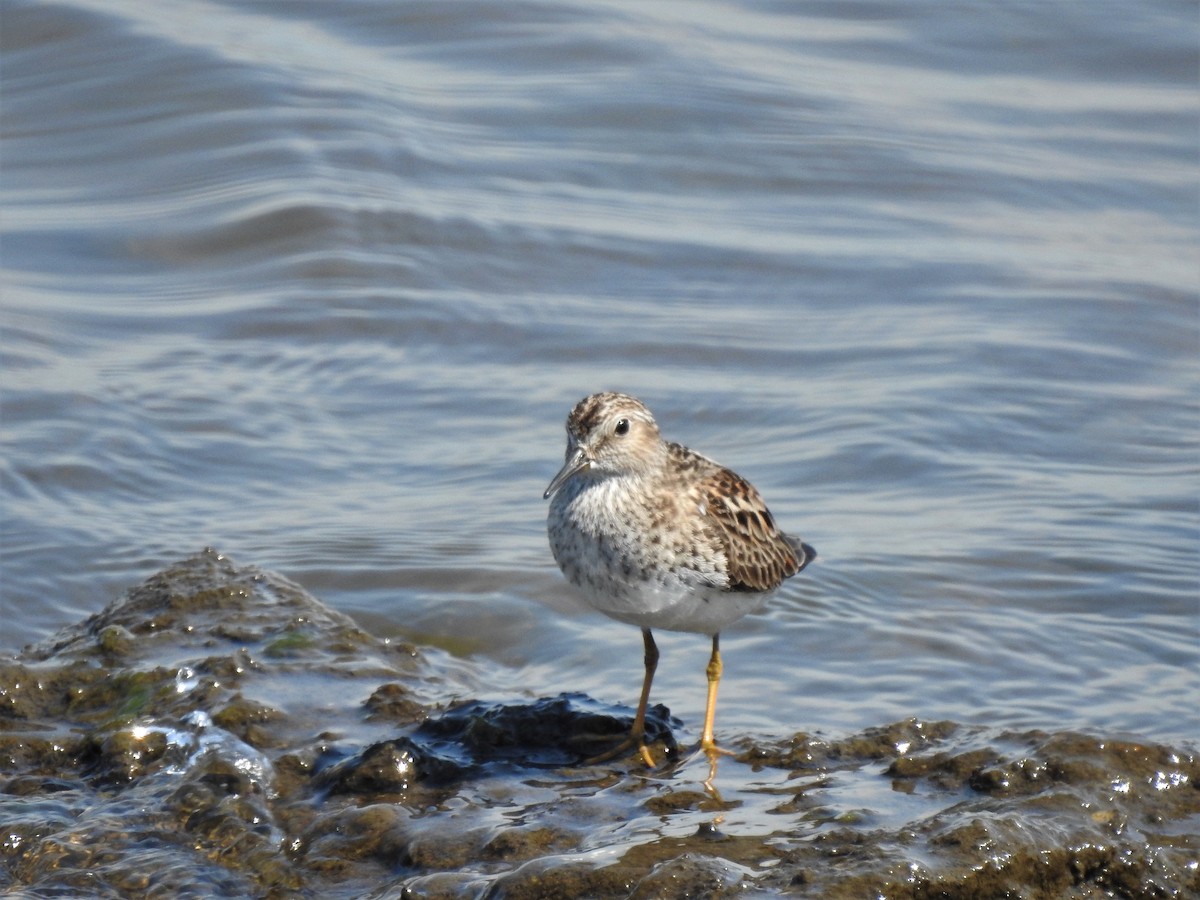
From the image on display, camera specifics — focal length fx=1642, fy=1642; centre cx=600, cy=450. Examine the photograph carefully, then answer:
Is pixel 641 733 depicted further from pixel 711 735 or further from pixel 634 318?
pixel 634 318

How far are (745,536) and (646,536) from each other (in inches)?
19.9

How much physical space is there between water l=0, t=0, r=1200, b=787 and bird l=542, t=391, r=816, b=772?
0.72m

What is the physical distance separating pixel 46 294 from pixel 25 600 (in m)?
4.24

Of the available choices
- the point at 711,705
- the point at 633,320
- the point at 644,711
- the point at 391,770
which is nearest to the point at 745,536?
the point at 711,705

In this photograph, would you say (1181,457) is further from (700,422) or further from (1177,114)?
(1177,114)

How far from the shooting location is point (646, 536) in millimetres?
5766

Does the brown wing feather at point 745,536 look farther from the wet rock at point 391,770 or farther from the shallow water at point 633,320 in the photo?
the wet rock at point 391,770

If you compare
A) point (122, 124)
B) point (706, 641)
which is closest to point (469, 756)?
point (706, 641)

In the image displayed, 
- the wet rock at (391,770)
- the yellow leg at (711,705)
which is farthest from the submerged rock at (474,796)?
the yellow leg at (711,705)

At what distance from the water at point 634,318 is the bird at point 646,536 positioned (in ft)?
2.35

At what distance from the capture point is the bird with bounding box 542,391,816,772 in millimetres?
5754

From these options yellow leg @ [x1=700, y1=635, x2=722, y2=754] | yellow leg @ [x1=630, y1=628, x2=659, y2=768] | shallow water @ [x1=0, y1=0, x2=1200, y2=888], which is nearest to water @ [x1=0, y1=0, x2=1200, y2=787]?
shallow water @ [x1=0, y1=0, x2=1200, y2=888]

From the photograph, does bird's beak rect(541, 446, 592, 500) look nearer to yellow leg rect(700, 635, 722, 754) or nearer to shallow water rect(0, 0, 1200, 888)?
yellow leg rect(700, 635, 722, 754)

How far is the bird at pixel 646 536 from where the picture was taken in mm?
5754
